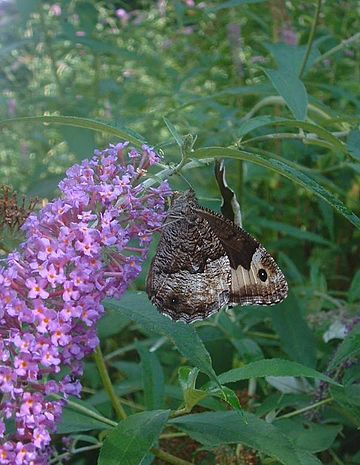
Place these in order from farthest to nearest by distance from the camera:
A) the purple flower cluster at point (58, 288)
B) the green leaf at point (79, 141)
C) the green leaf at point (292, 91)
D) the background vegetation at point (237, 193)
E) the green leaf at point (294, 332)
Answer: the green leaf at point (79, 141) < the green leaf at point (294, 332) < the green leaf at point (292, 91) < the background vegetation at point (237, 193) < the purple flower cluster at point (58, 288)

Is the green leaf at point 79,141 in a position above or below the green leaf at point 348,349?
below

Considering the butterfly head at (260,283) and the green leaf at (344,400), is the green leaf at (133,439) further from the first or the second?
the green leaf at (344,400)

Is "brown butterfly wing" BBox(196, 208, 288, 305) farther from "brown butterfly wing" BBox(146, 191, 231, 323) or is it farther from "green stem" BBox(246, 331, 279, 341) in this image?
"green stem" BBox(246, 331, 279, 341)

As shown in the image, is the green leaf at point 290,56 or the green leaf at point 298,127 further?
the green leaf at point 290,56

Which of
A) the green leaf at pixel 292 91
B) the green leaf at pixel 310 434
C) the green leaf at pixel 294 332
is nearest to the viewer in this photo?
the green leaf at pixel 310 434

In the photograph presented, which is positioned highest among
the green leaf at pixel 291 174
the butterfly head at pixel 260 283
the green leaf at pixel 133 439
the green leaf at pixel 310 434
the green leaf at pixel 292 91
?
the green leaf at pixel 291 174

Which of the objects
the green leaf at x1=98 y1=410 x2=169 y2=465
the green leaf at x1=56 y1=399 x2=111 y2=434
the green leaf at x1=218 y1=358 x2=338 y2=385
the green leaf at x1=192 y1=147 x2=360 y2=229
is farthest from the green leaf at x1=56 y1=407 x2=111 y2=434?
the green leaf at x1=192 y1=147 x2=360 y2=229

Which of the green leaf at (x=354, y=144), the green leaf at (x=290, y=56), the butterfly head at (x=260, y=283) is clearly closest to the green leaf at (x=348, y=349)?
the butterfly head at (x=260, y=283)

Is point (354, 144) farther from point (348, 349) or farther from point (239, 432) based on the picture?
point (239, 432)
